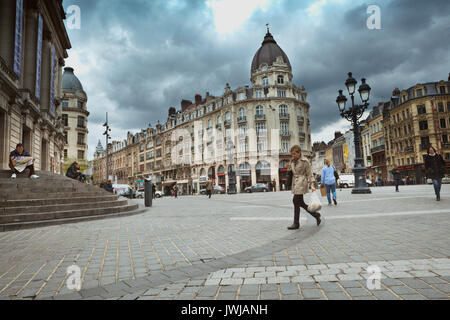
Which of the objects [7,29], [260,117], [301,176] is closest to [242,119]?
[260,117]

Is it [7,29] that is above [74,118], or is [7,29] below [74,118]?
below

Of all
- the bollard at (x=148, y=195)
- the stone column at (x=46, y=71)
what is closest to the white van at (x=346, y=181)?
the bollard at (x=148, y=195)

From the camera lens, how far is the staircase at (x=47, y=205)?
7.17 meters

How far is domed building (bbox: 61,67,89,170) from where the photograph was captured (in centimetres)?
5175

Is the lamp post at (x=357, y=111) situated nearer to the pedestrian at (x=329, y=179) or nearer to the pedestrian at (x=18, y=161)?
the pedestrian at (x=329, y=179)

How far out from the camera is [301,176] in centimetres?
561

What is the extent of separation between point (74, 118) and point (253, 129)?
113 ft

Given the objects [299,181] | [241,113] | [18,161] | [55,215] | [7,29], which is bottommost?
[55,215]

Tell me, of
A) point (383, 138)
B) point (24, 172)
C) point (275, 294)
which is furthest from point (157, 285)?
point (383, 138)

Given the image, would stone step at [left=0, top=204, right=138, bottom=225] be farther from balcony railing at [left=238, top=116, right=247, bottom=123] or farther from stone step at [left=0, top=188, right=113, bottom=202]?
balcony railing at [left=238, top=116, right=247, bottom=123]

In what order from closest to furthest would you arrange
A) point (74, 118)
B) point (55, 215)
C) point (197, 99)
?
1. point (55, 215)
2. point (74, 118)
3. point (197, 99)

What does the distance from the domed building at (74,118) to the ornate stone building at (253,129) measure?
20.5 meters

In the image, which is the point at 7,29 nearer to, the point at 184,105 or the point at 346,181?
the point at 346,181

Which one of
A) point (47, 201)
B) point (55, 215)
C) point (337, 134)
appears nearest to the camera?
point (55, 215)
